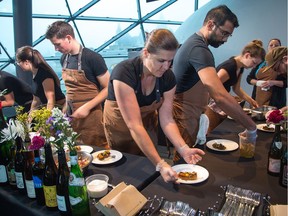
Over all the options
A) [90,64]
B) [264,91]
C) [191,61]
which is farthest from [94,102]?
[264,91]

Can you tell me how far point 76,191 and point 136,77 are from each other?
82 cm

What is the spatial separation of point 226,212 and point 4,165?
1.08 metres

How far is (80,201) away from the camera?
965 mm

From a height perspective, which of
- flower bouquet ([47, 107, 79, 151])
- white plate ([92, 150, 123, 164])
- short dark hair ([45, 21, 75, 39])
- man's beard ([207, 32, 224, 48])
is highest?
short dark hair ([45, 21, 75, 39])

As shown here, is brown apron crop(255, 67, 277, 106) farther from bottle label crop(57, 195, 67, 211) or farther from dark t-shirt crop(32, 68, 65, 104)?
bottle label crop(57, 195, 67, 211)

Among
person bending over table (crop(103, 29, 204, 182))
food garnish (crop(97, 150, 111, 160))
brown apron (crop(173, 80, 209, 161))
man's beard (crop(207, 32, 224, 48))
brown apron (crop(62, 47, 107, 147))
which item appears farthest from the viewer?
brown apron (crop(62, 47, 107, 147))

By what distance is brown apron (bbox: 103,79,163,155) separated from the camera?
1772 mm

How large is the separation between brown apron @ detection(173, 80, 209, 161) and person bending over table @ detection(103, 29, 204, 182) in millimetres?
290

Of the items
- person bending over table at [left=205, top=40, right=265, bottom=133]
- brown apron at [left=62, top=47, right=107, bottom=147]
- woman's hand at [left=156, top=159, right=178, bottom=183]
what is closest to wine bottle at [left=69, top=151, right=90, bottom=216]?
woman's hand at [left=156, top=159, right=178, bottom=183]

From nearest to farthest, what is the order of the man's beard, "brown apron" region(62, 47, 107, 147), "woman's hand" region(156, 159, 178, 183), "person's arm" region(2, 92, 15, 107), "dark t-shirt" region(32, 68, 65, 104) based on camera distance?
"woman's hand" region(156, 159, 178, 183) < the man's beard < "brown apron" region(62, 47, 107, 147) < "dark t-shirt" region(32, 68, 65, 104) < "person's arm" region(2, 92, 15, 107)

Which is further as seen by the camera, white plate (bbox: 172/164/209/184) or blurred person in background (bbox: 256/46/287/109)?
blurred person in background (bbox: 256/46/287/109)

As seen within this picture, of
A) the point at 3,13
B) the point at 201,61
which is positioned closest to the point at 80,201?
the point at 201,61

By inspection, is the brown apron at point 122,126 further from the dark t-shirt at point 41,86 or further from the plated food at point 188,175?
the dark t-shirt at point 41,86

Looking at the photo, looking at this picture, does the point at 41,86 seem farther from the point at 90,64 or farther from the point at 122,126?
the point at 122,126
